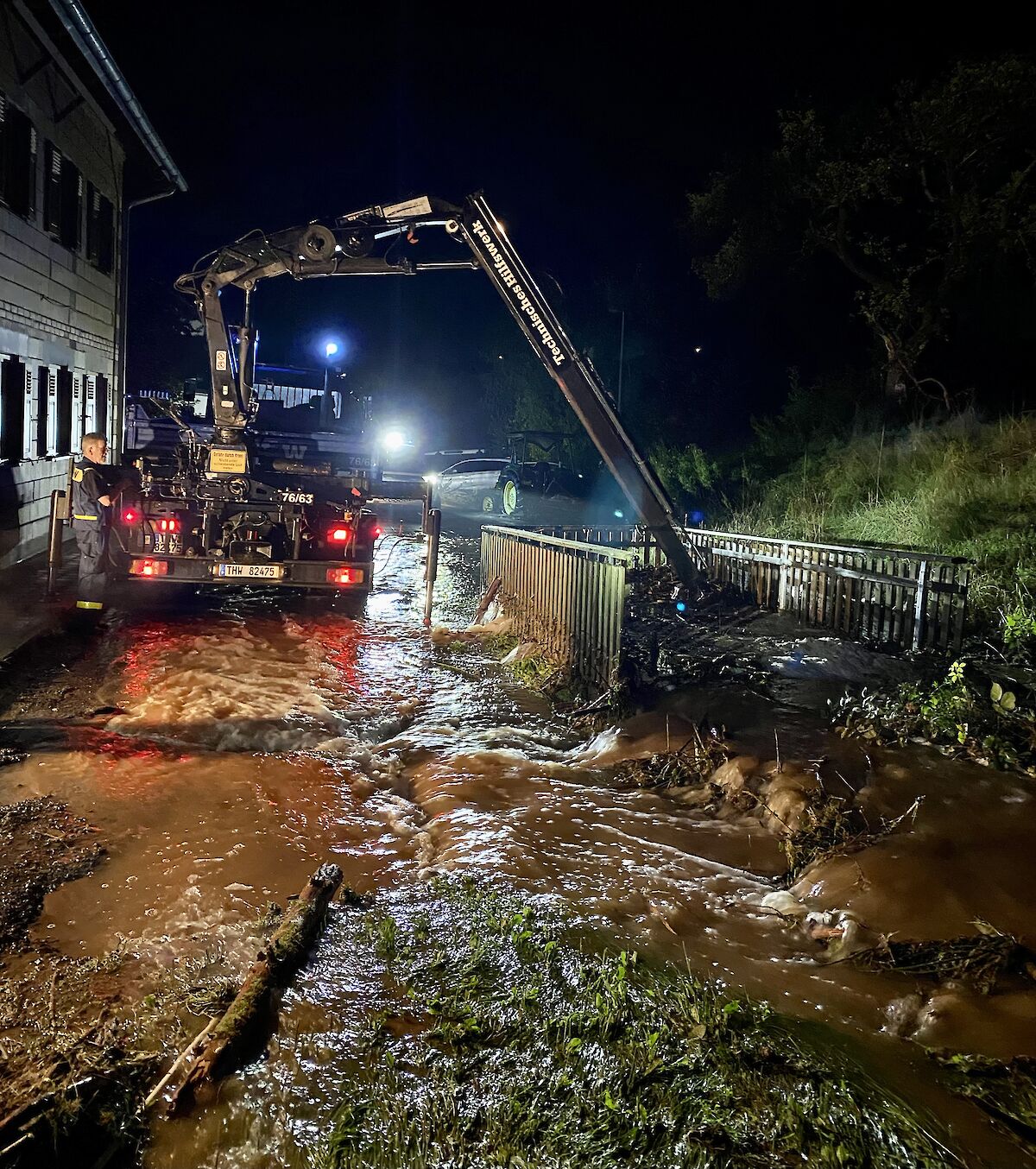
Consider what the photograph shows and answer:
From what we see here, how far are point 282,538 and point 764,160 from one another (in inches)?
590

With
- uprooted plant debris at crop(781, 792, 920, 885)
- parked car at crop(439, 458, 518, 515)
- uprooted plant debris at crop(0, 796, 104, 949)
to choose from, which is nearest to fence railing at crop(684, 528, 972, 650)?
uprooted plant debris at crop(781, 792, 920, 885)

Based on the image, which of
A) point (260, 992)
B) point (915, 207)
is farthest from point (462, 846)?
point (915, 207)

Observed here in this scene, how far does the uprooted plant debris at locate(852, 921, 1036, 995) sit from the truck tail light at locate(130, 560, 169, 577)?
8.35 m

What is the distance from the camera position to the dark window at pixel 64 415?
578 inches

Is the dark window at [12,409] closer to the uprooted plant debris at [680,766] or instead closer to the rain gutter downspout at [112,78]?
the rain gutter downspout at [112,78]

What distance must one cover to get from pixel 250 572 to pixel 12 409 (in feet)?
17.7

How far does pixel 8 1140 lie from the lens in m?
2.46

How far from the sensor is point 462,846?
483cm

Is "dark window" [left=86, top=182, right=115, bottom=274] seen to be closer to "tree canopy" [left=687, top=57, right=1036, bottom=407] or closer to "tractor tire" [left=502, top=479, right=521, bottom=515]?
"tractor tire" [left=502, top=479, right=521, bottom=515]

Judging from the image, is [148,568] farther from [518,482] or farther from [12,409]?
[518,482]

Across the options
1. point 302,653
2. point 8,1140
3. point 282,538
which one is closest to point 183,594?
point 282,538

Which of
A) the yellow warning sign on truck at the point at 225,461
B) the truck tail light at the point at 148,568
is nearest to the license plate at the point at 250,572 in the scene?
the truck tail light at the point at 148,568

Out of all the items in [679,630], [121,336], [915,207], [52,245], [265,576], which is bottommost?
[679,630]

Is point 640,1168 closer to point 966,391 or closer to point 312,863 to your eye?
point 312,863
